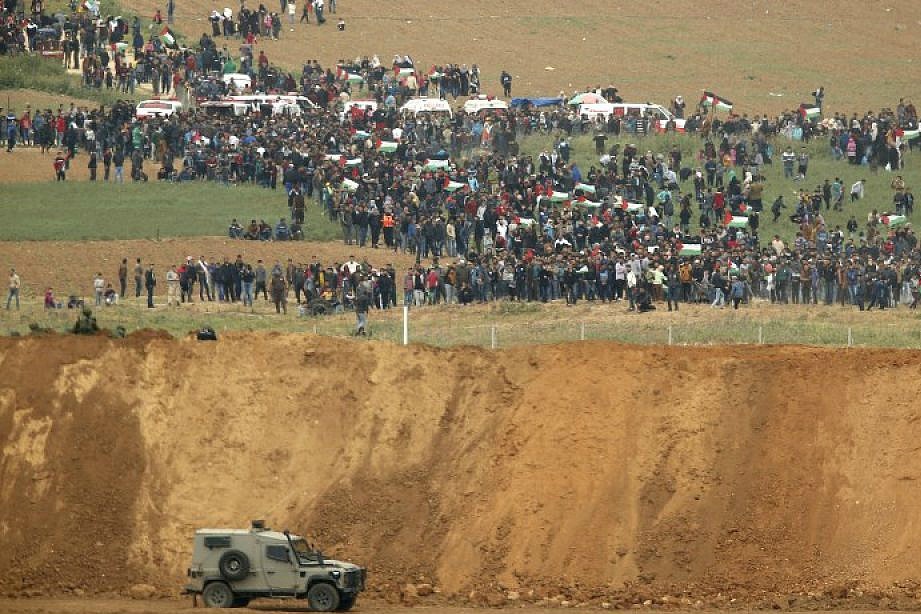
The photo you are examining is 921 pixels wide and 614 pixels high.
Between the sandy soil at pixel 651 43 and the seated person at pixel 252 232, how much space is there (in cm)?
2421

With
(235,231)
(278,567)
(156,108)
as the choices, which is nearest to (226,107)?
(156,108)

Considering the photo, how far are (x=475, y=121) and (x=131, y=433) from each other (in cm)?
3488

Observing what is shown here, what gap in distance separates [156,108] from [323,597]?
135 ft

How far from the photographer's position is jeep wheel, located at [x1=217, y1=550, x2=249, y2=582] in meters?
26.5

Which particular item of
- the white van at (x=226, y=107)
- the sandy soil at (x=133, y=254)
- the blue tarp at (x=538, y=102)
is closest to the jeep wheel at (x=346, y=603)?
the sandy soil at (x=133, y=254)

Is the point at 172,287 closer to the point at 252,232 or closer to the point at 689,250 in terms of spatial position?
the point at 252,232

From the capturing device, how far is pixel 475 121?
64.6m

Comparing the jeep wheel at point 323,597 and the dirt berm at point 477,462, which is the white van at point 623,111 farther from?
the jeep wheel at point 323,597

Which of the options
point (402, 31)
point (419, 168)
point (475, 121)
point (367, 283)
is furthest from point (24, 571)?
point (402, 31)

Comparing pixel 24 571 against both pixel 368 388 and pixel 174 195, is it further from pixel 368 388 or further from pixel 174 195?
pixel 174 195

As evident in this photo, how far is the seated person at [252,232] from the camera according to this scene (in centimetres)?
5550

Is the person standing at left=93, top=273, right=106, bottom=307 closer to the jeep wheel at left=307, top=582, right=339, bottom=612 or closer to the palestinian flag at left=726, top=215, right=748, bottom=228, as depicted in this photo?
the palestinian flag at left=726, top=215, right=748, bottom=228

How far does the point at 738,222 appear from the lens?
5497 centimetres

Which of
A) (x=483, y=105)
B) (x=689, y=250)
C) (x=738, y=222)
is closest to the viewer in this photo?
(x=689, y=250)
